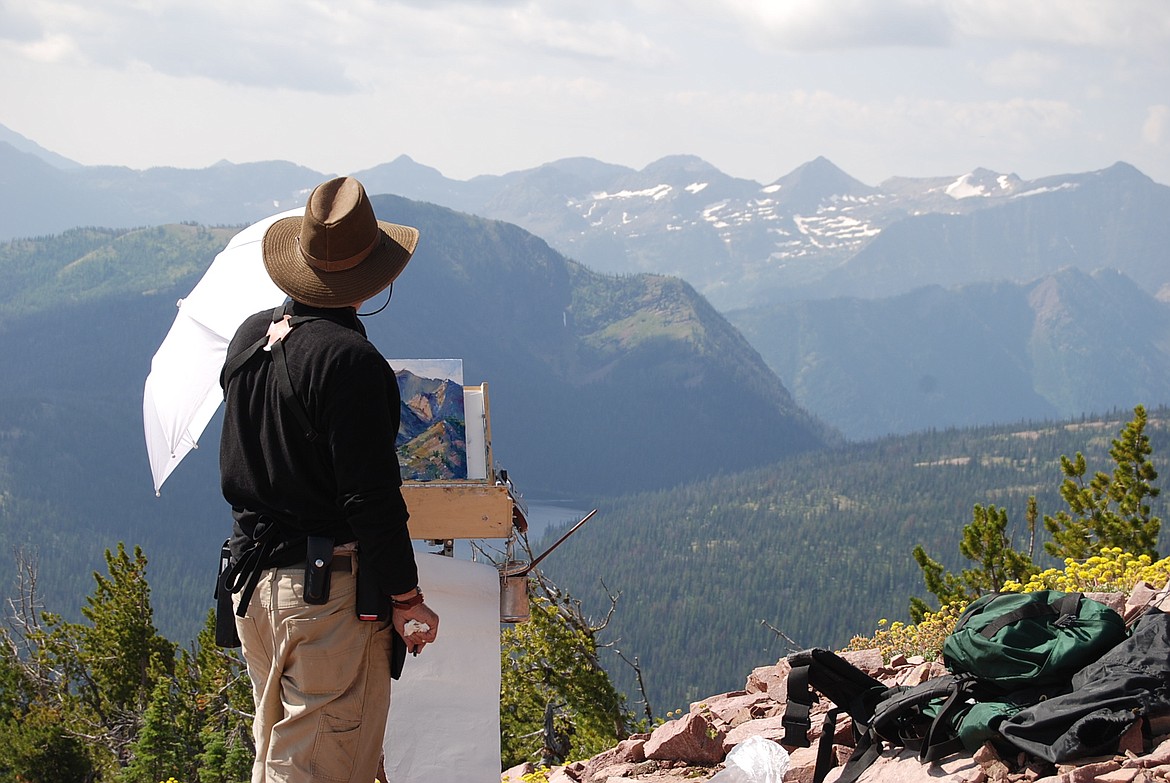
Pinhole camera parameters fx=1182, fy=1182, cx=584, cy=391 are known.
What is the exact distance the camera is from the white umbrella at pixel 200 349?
6.40 metres

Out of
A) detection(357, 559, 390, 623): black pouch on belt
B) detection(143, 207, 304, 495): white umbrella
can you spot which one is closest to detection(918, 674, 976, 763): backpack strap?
detection(357, 559, 390, 623): black pouch on belt

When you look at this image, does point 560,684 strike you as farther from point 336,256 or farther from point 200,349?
point 336,256

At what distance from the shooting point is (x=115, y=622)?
30000mm

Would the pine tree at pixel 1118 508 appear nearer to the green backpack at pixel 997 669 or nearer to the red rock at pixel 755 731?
the red rock at pixel 755 731

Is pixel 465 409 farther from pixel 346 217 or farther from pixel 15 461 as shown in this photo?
pixel 15 461

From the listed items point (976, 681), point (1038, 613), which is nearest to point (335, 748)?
point (976, 681)

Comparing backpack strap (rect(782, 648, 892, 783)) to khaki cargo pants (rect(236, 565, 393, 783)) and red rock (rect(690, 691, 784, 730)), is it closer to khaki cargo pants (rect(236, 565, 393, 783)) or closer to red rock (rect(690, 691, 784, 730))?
red rock (rect(690, 691, 784, 730))

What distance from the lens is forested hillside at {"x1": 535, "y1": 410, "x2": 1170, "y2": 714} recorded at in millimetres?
120062

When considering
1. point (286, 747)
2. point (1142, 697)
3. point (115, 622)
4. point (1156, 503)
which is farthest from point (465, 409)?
point (1156, 503)

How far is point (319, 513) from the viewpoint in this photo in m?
4.06

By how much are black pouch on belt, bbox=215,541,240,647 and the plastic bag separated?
2661mm

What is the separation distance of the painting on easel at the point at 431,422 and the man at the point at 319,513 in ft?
6.05

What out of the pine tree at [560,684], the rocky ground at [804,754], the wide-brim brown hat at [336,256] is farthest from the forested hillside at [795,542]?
the wide-brim brown hat at [336,256]

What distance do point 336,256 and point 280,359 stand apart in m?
0.48
